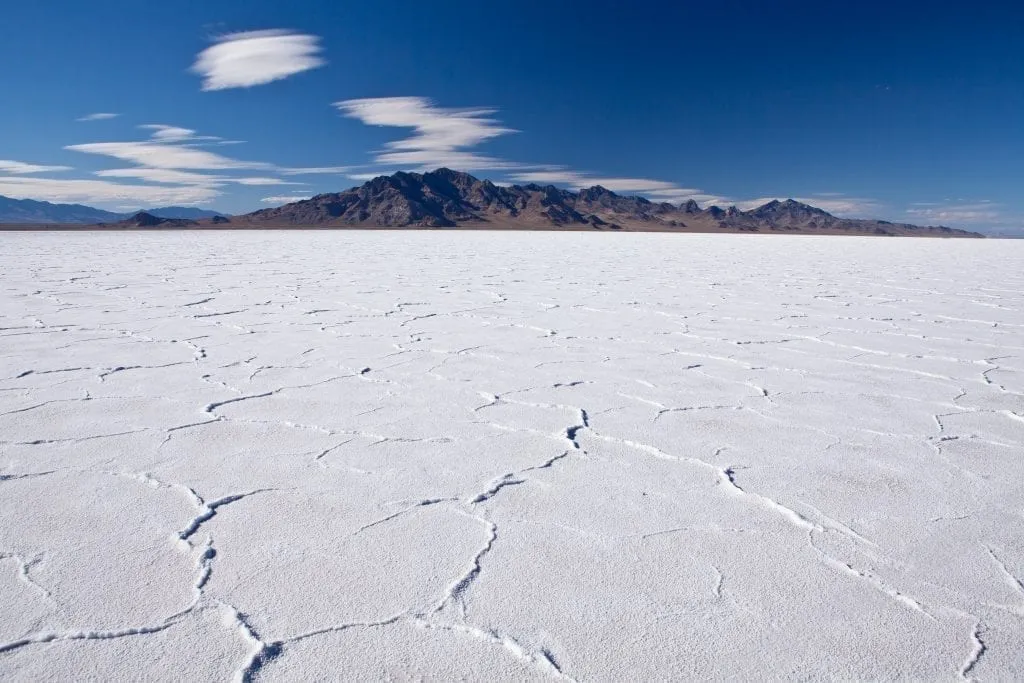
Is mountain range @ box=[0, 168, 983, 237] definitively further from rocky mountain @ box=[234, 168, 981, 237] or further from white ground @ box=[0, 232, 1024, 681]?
white ground @ box=[0, 232, 1024, 681]

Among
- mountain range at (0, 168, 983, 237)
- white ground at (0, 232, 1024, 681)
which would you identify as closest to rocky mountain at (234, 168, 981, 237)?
mountain range at (0, 168, 983, 237)

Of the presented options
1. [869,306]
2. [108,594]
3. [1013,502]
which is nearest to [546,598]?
[108,594]

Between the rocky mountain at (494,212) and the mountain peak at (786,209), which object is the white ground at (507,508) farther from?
the mountain peak at (786,209)

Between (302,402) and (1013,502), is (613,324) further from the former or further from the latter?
(1013,502)

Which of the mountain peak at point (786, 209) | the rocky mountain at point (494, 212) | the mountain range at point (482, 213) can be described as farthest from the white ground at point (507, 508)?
the mountain peak at point (786, 209)

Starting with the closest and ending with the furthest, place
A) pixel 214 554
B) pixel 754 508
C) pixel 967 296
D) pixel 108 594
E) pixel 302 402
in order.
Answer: pixel 108 594
pixel 214 554
pixel 754 508
pixel 302 402
pixel 967 296

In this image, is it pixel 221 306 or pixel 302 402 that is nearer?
pixel 302 402
